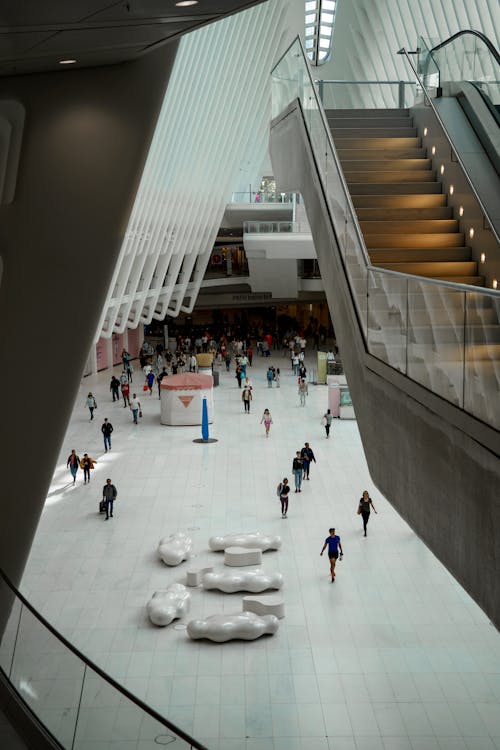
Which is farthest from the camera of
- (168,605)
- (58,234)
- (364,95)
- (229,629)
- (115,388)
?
(115,388)

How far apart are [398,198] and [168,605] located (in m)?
6.89

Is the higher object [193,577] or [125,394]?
[125,394]

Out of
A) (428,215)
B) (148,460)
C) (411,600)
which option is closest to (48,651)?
(428,215)

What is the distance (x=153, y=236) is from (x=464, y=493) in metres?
34.9

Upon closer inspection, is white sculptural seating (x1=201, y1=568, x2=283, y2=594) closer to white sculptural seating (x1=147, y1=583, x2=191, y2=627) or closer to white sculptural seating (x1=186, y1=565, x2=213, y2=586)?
white sculptural seating (x1=186, y1=565, x2=213, y2=586)

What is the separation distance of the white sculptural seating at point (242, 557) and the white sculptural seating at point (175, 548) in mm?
766

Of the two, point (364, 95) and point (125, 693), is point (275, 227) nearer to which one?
point (364, 95)

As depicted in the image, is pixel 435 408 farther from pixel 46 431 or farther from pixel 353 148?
pixel 353 148

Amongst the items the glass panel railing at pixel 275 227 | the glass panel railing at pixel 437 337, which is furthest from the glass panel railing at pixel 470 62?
the glass panel railing at pixel 275 227

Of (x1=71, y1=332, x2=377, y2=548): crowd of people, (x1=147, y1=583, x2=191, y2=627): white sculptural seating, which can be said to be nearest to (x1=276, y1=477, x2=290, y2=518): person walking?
(x1=71, y1=332, x2=377, y2=548): crowd of people

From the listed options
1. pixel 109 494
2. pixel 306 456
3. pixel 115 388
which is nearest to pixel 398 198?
pixel 109 494

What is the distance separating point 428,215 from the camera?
11.4 m

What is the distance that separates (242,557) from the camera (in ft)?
49.6

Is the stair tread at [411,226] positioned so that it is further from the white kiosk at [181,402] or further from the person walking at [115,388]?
the person walking at [115,388]
